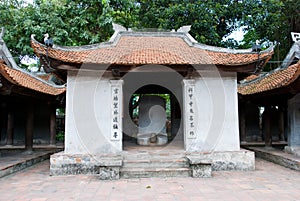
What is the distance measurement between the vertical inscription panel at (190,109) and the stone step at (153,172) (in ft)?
3.98

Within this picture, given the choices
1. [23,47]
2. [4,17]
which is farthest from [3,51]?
[4,17]

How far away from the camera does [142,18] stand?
638 inches

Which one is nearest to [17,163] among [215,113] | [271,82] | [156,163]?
[156,163]

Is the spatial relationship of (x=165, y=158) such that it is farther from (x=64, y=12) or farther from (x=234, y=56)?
(x=64, y=12)

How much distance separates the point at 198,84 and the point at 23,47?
9.99 m

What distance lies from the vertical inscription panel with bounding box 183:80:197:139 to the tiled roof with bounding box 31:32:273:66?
2.39 ft

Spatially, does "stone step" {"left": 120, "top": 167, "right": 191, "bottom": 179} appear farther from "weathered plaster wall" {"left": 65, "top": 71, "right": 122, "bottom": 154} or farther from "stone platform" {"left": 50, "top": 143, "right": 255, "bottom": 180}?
"weathered plaster wall" {"left": 65, "top": 71, "right": 122, "bottom": 154}

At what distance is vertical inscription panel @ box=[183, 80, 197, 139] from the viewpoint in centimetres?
713

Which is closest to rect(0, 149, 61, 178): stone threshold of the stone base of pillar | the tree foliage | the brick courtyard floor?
the brick courtyard floor

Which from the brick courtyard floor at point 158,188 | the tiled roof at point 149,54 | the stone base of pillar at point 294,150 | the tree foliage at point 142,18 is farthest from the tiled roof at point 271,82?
the tree foliage at point 142,18

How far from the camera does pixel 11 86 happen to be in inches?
283

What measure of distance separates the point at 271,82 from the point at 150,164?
552 cm

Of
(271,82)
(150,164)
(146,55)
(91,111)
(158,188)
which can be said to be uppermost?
(146,55)

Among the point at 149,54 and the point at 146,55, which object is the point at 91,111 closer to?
the point at 146,55
